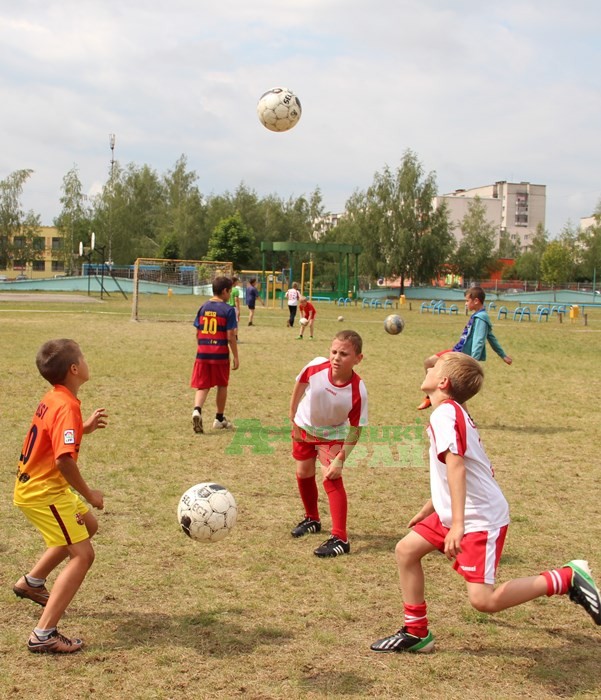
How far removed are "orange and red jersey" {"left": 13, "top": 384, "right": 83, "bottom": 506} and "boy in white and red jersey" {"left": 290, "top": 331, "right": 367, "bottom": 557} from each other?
2.13m

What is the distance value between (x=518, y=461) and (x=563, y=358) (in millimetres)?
12667

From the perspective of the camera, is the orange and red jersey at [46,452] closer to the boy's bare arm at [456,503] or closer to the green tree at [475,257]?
the boy's bare arm at [456,503]

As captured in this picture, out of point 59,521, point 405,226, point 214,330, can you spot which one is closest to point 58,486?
point 59,521

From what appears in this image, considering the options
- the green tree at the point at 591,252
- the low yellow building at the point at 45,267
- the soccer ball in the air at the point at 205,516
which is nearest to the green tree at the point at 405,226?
the green tree at the point at 591,252

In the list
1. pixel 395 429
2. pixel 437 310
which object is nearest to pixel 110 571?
pixel 395 429

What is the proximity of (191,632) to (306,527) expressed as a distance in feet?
6.41

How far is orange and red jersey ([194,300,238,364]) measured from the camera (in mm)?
10281

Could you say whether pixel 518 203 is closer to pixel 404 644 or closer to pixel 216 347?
pixel 216 347

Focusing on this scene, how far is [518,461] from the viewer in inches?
349

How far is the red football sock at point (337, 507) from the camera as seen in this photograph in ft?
19.2

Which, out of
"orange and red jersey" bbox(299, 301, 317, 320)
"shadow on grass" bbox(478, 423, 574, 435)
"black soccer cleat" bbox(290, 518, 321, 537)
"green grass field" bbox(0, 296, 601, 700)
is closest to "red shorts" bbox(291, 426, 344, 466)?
"black soccer cleat" bbox(290, 518, 321, 537)

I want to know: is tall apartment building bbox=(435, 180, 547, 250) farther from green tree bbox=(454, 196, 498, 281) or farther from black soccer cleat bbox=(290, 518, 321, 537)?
black soccer cleat bbox=(290, 518, 321, 537)

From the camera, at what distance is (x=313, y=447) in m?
6.09

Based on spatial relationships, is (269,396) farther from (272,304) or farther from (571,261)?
(571,261)
